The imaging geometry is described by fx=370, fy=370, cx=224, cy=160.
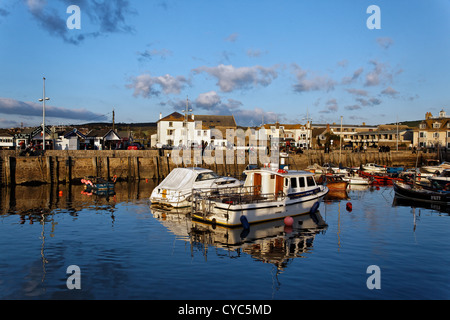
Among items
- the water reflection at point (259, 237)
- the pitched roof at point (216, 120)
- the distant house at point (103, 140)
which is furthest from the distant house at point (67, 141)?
the water reflection at point (259, 237)

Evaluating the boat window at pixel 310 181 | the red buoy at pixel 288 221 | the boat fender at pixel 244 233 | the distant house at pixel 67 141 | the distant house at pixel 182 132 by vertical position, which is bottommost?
the boat fender at pixel 244 233

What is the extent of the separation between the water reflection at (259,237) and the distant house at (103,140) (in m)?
46.2

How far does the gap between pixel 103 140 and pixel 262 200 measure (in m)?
51.1

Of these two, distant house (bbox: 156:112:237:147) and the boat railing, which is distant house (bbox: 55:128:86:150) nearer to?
distant house (bbox: 156:112:237:147)

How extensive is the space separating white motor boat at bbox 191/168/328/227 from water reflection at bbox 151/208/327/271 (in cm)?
59

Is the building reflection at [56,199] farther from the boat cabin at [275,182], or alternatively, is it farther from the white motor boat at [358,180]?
the white motor boat at [358,180]

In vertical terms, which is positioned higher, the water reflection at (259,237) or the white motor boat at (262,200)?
the white motor boat at (262,200)

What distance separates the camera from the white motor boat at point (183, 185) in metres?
29.2

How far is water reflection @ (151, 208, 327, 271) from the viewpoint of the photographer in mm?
17859

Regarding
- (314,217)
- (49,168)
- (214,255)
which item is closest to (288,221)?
(314,217)

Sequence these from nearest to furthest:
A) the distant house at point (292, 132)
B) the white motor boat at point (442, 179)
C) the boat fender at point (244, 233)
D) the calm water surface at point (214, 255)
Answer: the calm water surface at point (214, 255) < the boat fender at point (244, 233) < the white motor boat at point (442, 179) < the distant house at point (292, 132)

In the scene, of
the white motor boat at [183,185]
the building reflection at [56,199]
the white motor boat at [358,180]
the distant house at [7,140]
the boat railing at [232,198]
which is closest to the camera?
the boat railing at [232,198]

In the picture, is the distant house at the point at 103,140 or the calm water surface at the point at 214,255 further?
the distant house at the point at 103,140

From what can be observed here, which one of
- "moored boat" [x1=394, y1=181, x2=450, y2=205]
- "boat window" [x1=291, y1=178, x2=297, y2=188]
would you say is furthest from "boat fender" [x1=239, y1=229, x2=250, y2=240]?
"moored boat" [x1=394, y1=181, x2=450, y2=205]
